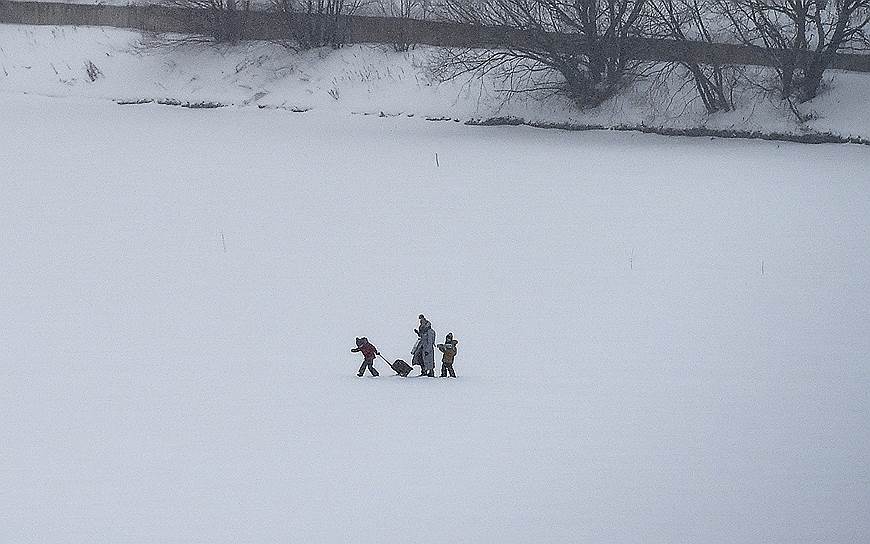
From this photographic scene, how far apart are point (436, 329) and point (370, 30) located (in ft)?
60.3

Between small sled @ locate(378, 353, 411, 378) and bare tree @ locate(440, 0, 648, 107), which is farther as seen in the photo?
bare tree @ locate(440, 0, 648, 107)

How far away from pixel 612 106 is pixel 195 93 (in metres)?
11.1

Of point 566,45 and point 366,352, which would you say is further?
point 566,45

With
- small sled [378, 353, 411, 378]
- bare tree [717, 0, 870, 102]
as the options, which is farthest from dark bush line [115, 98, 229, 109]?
small sled [378, 353, 411, 378]

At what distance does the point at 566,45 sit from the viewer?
28547 mm

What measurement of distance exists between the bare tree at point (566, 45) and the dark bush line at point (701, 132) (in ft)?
2.97

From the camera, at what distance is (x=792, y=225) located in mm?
19422

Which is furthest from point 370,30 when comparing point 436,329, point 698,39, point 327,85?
point 436,329

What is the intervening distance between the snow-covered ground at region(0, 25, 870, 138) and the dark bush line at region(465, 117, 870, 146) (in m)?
0.26

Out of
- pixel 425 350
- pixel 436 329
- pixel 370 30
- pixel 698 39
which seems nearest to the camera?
pixel 425 350

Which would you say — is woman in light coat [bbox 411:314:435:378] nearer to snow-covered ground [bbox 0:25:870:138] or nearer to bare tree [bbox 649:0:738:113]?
snow-covered ground [bbox 0:25:870:138]

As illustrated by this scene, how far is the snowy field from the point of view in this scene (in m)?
9.06

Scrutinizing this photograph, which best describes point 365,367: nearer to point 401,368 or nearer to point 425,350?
point 401,368

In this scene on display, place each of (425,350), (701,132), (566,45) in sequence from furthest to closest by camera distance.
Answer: (566,45) → (701,132) → (425,350)
